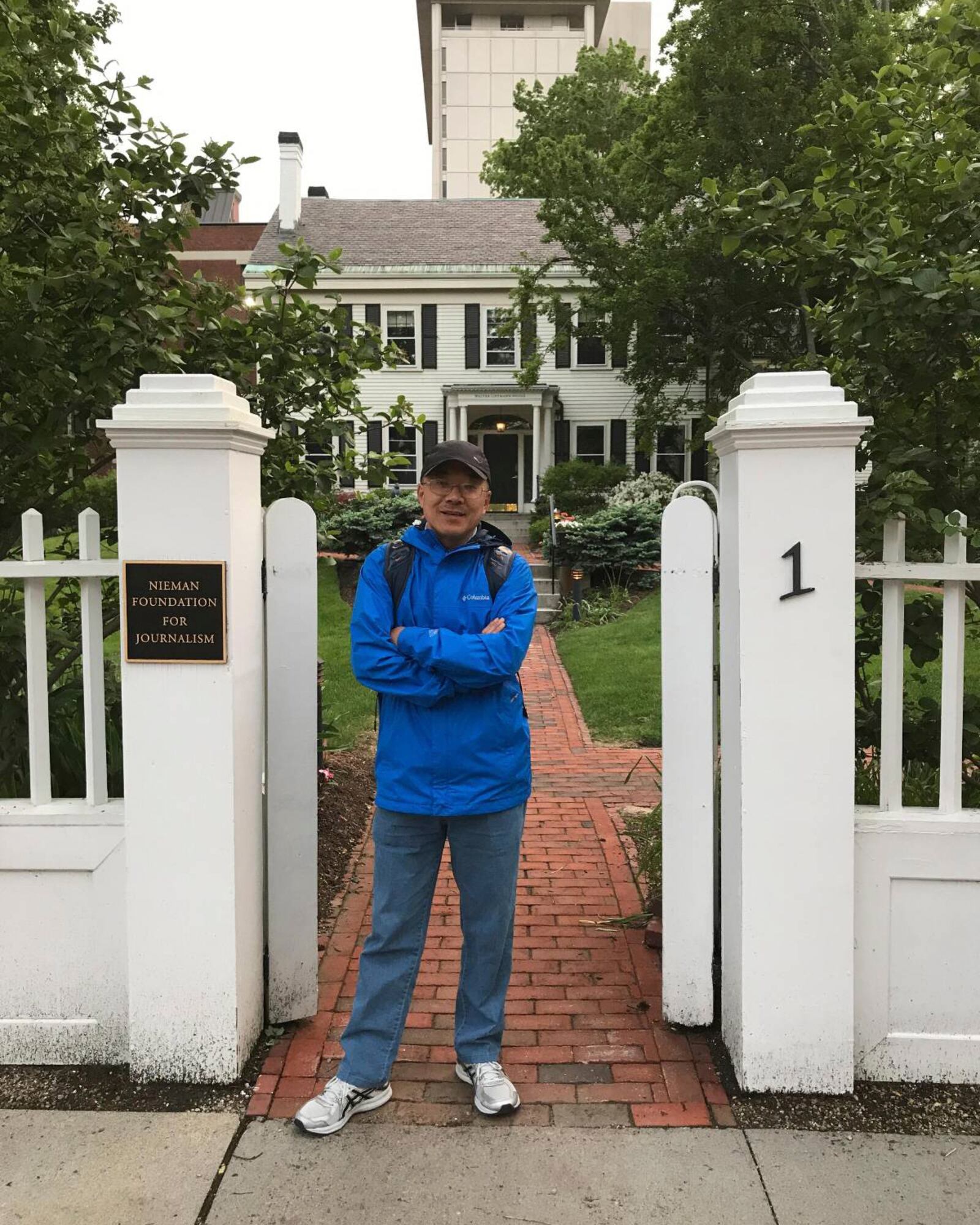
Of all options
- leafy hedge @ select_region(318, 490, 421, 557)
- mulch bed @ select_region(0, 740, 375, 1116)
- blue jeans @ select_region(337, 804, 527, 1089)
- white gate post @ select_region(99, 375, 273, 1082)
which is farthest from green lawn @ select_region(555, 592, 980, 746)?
leafy hedge @ select_region(318, 490, 421, 557)

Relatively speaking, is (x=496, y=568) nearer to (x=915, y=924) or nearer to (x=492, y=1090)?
(x=492, y=1090)

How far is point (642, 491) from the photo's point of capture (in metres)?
20.2

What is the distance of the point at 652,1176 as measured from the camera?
8.25ft

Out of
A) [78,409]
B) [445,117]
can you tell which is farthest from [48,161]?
[445,117]

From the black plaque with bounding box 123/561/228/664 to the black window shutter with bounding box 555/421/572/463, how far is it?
23.4m

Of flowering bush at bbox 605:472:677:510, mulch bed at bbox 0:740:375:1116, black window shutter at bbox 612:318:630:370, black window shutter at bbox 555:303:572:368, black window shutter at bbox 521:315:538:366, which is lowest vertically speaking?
mulch bed at bbox 0:740:375:1116

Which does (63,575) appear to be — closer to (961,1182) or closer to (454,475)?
(454,475)

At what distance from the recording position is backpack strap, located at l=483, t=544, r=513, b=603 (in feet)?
9.23

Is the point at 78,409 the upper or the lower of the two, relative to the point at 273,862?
upper

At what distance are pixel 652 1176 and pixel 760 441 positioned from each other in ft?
6.40

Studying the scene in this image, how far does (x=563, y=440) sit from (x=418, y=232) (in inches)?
287

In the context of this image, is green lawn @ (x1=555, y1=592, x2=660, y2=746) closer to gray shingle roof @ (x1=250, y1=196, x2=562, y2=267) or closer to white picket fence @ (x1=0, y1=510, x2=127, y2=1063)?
white picket fence @ (x1=0, y1=510, x2=127, y2=1063)

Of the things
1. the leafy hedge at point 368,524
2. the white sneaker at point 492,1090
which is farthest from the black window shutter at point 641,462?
the white sneaker at point 492,1090

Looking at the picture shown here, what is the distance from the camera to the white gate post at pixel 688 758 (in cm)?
305
